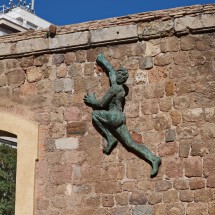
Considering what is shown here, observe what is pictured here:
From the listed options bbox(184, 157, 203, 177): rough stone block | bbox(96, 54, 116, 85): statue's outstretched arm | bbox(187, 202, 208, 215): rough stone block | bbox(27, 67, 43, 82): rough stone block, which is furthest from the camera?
bbox(27, 67, 43, 82): rough stone block

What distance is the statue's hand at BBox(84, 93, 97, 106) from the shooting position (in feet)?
21.1

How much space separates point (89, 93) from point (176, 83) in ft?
3.50

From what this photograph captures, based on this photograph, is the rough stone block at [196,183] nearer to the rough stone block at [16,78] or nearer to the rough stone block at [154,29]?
the rough stone block at [154,29]

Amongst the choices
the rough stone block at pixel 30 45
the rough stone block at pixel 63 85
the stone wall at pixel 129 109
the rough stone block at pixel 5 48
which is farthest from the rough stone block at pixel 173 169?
the rough stone block at pixel 5 48

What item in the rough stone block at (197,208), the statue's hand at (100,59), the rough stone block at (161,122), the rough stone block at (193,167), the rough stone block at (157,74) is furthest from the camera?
the statue's hand at (100,59)

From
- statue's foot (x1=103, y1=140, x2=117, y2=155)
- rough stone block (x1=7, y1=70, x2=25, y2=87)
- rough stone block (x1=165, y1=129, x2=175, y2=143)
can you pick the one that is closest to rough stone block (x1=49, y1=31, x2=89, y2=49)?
rough stone block (x1=7, y1=70, x2=25, y2=87)

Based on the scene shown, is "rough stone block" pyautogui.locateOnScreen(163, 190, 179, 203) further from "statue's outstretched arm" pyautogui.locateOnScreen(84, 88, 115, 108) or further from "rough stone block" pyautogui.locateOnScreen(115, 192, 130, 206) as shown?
"statue's outstretched arm" pyautogui.locateOnScreen(84, 88, 115, 108)

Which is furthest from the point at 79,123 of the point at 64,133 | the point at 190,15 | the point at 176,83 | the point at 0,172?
the point at 0,172

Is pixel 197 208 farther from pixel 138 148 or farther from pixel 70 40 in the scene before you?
pixel 70 40

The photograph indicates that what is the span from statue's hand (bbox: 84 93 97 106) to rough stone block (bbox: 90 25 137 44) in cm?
65

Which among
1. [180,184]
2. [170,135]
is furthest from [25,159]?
[180,184]

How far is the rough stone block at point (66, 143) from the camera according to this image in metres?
6.51

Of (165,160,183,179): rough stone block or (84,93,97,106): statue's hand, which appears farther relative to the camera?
(84,93,97,106): statue's hand

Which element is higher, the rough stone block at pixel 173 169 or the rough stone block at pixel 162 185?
the rough stone block at pixel 173 169
